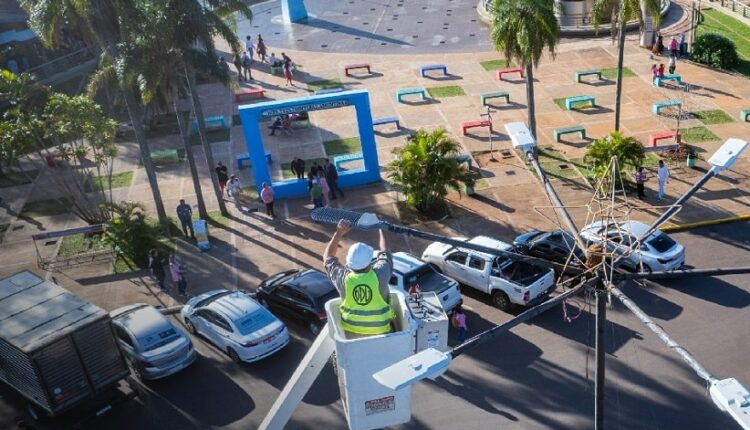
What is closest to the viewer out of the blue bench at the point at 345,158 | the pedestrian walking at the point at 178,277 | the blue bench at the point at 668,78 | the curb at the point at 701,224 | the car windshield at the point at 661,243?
the car windshield at the point at 661,243

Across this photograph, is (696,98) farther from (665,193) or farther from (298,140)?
(298,140)

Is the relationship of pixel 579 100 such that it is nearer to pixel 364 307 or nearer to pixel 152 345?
pixel 152 345

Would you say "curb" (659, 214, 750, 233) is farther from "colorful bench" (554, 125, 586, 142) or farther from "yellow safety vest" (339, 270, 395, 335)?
"yellow safety vest" (339, 270, 395, 335)

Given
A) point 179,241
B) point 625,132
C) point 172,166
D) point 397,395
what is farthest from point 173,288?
point 625,132

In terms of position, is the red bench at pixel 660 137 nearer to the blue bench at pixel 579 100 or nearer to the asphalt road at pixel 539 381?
the blue bench at pixel 579 100

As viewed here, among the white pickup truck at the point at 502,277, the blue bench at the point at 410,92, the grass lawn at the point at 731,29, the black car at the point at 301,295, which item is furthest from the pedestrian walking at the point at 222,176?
the grass lawn at the point at 731,29
